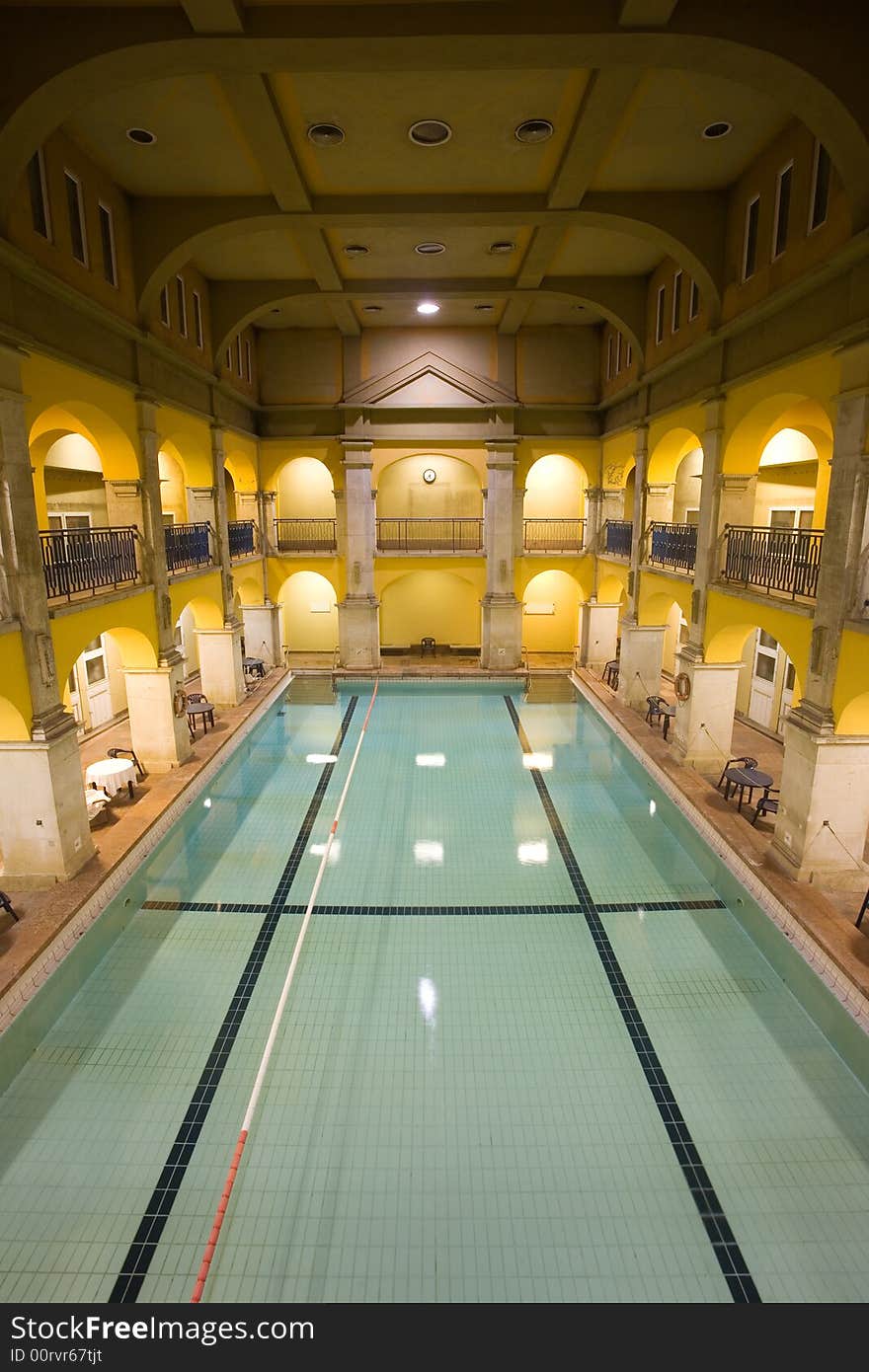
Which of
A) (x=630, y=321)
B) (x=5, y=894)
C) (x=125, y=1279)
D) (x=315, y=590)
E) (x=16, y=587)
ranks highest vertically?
(x=630, y=321)

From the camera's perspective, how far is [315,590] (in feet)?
79.9

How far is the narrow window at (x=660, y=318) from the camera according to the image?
14727mm

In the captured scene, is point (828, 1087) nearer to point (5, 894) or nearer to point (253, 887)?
point (253, 887)

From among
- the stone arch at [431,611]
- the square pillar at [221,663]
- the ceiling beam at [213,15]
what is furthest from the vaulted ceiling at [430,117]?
the stone arch at [431,611]

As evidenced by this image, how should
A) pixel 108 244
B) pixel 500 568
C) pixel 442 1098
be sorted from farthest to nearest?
pixel 500 568
pixel 108 244
pixel 442 1098

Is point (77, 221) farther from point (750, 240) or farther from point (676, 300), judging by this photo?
point (676, 300)

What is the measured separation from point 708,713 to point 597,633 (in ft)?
28.6

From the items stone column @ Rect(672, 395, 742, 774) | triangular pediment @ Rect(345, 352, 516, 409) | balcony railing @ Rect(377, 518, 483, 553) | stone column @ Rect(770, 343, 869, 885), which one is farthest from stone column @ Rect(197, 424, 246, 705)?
stone column @ Rect(770, 343, 869, 885)

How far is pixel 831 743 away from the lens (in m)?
8.76

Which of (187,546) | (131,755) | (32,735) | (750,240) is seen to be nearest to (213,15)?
(32,735)

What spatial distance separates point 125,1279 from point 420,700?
14.9 metres

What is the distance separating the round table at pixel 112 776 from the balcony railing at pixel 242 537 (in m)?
7.45

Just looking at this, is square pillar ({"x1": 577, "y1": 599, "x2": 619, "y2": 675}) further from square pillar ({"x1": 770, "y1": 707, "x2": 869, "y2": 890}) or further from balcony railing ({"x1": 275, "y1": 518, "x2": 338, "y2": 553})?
square pillar ({"x1": 770, "y1": 707, "x2": 869, "y2": 890})
